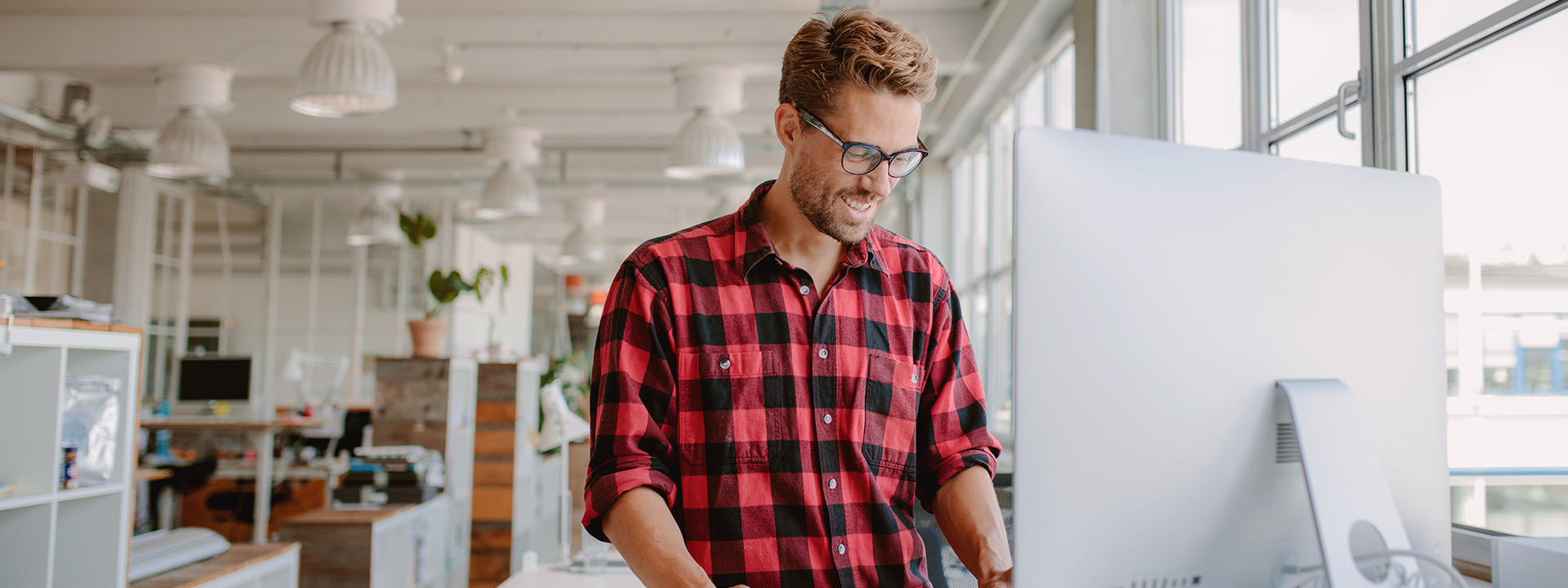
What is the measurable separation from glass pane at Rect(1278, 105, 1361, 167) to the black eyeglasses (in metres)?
1.38

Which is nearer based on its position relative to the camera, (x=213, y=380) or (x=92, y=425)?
(x=92, y=425)

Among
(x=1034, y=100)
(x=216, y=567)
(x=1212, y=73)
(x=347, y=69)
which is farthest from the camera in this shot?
(x=1034, y=100)

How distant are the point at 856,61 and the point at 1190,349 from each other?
593 millimetres

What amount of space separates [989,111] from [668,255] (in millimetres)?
5604

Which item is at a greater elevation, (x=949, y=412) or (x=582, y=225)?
(x=582, y=225)

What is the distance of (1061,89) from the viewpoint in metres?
5.00

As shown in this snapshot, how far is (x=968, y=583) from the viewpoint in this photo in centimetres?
244

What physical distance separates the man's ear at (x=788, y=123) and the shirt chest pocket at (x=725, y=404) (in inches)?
11.5

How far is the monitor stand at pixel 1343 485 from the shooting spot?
0.81m

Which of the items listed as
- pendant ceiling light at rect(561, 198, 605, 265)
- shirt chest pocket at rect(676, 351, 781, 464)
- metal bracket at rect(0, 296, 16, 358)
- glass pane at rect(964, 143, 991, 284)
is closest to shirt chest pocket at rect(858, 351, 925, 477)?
shirt chest pocket at rect(676, 351, 781, 464)

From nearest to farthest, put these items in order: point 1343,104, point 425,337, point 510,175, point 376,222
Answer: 1. point 1343,104
2. point 425,337
3. point 510,175
4. point 376,222

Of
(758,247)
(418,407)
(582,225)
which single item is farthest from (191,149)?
(582,225)

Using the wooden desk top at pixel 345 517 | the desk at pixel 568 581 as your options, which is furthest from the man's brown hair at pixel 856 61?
the wooden desk top at pixel 345 517

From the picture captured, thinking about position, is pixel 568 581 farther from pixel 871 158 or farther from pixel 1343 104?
pixel 1343 104
